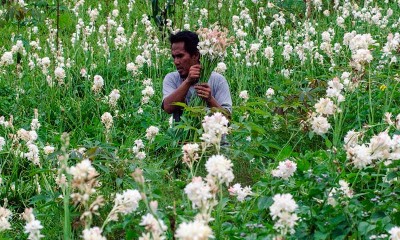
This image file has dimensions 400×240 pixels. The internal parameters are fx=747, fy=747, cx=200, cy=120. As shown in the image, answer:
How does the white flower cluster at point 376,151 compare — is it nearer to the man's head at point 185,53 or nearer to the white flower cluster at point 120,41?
the man's head at point 185,53

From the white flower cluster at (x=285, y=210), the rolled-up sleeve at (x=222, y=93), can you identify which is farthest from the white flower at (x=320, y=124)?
the rolled-up sleeve at (x=222, y=93)

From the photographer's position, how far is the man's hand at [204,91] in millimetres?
4301

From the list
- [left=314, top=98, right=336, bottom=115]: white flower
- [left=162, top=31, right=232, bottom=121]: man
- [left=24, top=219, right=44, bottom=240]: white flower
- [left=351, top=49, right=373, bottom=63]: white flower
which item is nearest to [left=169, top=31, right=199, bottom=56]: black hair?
[left=162, top=31, right=232, bottom=121]: man

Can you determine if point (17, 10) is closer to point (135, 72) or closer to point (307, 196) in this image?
point (135, 72)

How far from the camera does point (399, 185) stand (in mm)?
2609

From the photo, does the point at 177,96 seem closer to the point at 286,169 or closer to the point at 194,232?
the point at 286,169

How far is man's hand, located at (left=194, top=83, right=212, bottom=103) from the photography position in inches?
169

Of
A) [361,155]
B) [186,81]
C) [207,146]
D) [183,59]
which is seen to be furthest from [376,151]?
[183,59]

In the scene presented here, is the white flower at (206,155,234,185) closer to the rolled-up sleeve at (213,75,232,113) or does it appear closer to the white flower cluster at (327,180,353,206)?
the white flower cluster at (327,180,353,206)

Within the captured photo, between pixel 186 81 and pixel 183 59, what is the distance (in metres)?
0.34

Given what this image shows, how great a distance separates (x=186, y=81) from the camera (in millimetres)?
4422

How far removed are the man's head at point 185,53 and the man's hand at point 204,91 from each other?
0.42 metres

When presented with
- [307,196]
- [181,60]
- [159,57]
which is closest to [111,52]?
[159,57]

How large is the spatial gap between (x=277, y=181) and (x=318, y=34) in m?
5.44
